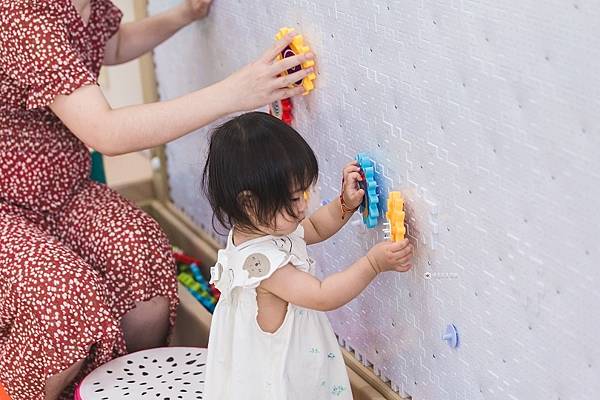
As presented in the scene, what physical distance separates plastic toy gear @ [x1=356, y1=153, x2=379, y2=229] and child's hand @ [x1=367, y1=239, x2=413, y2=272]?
56 millimetres

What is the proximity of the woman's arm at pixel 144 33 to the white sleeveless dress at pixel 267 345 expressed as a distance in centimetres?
44

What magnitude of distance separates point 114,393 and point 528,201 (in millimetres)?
555

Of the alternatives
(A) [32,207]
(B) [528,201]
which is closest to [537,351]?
(B) [528,201]

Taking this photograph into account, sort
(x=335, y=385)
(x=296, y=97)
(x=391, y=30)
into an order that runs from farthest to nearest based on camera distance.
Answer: (x=296, y=97) → (x=335, y=385) → (x=391, y=30)

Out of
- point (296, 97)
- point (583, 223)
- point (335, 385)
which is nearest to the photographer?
point (583, 223)

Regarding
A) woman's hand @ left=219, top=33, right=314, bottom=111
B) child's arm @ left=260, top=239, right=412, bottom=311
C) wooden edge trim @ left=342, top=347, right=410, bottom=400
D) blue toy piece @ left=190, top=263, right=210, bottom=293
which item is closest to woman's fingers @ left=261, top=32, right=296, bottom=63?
woman's hand @ left=219, top=33, right=314, bottom=111

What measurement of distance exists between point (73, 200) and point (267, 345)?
42 centimetres

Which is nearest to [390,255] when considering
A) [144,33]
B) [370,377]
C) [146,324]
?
[370,377]

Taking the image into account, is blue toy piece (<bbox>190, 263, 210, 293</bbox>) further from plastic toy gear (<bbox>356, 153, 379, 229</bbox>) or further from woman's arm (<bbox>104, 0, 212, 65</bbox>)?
plastic toy gear (<bbox>356, 153, 379, 229</bbox>)

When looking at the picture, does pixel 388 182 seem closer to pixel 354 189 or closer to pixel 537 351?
pixel 354 189

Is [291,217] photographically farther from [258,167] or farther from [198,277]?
[198,277]

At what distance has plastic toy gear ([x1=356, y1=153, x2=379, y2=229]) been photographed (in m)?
0.94

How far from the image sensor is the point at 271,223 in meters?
0.92

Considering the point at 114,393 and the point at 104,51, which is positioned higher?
the point at 104,51
